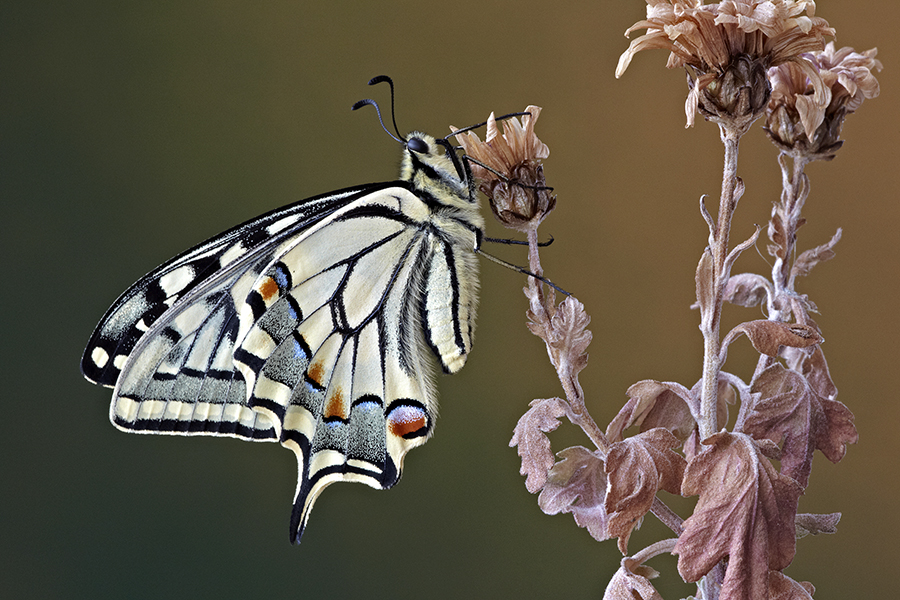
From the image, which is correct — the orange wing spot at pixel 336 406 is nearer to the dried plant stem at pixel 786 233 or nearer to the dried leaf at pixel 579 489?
the dried leaf at pixel 579 489

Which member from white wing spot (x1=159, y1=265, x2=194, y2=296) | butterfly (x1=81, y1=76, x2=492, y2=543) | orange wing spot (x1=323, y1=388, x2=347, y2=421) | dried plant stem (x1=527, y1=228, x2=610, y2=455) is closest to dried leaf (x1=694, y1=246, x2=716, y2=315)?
dried plant stem (x1=527, y1=228, x2=610, y2=455)

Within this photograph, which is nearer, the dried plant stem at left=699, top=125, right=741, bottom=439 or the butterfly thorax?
the dried plant stem at left=699, top=125, right=741, bottom=439

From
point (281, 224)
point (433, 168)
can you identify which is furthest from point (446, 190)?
point (281, 224)

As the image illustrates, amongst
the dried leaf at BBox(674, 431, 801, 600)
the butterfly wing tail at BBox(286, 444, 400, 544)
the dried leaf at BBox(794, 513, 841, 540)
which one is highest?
the butterfly wing tail at BBox(286, 444, 400, 544)

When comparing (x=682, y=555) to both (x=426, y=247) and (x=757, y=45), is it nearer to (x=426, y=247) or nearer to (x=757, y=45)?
(x=757, y=45)

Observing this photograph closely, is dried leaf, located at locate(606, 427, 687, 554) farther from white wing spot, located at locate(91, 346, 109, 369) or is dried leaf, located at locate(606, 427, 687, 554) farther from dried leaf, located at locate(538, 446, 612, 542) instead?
white wing spot, located at locate(91, 346, 109, 369)

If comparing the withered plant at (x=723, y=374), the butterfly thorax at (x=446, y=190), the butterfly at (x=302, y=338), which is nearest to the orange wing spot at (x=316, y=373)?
the butterfly at (x=302, y=338)

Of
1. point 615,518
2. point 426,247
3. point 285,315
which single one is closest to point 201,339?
point 285,315
